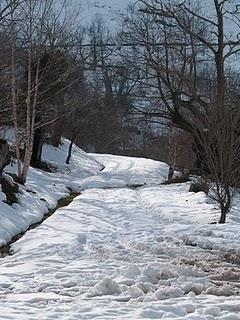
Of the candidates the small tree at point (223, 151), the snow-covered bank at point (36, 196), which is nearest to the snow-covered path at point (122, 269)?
the snow-covered bank at point (36, 196)

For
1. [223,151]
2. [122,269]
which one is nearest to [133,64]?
[223,151]

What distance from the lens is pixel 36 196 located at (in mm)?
16250

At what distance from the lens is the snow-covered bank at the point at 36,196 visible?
38.2 ft

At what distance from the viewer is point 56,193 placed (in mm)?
18719

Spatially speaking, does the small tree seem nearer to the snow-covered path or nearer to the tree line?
the snow-covered path

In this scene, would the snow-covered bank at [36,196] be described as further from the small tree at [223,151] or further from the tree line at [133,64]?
the small tree at [223,151]

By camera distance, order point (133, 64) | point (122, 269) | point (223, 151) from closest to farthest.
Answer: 1. point (122, 269)
2. point (223, 151)
3. point (133, 64)

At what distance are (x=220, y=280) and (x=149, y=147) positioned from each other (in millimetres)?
50477

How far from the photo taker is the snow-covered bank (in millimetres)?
11645

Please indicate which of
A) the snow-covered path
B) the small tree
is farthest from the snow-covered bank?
the small tree

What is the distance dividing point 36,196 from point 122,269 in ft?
29.8

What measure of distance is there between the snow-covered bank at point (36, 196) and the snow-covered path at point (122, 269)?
0.55m

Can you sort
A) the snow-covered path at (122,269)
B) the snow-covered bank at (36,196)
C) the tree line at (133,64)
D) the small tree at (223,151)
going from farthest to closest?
the tree line at (133,64)
the snow-covered bank at (36,196)
the small tree at (223,151)
the snow-covered path at (122,269)

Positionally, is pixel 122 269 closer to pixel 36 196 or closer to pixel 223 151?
pixel 223 151
